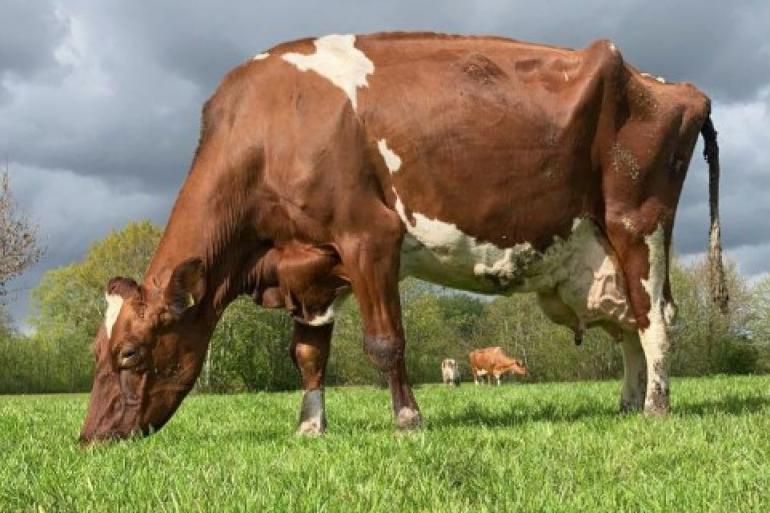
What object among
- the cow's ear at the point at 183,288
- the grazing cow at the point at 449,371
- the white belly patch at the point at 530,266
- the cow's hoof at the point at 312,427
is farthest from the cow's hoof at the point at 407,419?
the grazing cow at the point at 449,371

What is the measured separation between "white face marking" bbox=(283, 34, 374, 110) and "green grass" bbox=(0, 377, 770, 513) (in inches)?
114

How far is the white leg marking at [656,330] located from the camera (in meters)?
7.47

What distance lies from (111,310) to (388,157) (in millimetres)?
2527

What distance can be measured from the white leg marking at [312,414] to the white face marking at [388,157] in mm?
2057

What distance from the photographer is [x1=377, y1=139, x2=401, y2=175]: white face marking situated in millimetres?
6887

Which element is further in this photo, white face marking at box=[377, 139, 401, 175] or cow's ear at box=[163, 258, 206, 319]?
white face marking at box=[377, 139, 401, 175]

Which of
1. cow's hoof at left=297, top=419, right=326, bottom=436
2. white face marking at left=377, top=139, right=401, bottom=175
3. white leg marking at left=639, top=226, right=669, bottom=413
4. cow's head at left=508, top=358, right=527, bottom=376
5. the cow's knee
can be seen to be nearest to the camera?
the cow's knee

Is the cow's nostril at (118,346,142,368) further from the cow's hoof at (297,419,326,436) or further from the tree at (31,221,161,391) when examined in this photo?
the tree at (31,221,161,391)

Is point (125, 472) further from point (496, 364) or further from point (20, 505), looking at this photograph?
point (496, 364)

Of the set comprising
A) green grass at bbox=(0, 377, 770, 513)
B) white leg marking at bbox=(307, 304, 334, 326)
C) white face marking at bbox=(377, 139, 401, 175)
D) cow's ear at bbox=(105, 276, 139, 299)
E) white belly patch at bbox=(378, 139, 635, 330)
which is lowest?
green grass at bbox=(0, 377, 770, 513)

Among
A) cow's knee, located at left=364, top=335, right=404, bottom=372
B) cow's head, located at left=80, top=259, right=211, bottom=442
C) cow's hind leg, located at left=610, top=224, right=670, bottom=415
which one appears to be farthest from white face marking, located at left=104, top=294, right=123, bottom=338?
cow's hind leg, located at left=610, top=224, right=670, bottom=415

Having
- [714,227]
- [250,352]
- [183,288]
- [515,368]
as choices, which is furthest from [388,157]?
[515,368]

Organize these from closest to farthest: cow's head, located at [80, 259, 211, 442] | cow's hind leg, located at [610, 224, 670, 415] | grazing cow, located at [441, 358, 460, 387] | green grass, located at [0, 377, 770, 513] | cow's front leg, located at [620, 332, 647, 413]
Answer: green grass, located at [0, 377, 770, 513] → cow's head, located at [80, 259, 211, 442] → cow's hind leg, located at [610, 224, 670, 415] → cow's front leg, located at [620, 332, 647, 413] → grazing cow, located at [441, 358, 460, 387]

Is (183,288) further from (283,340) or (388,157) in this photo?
(283,340)
